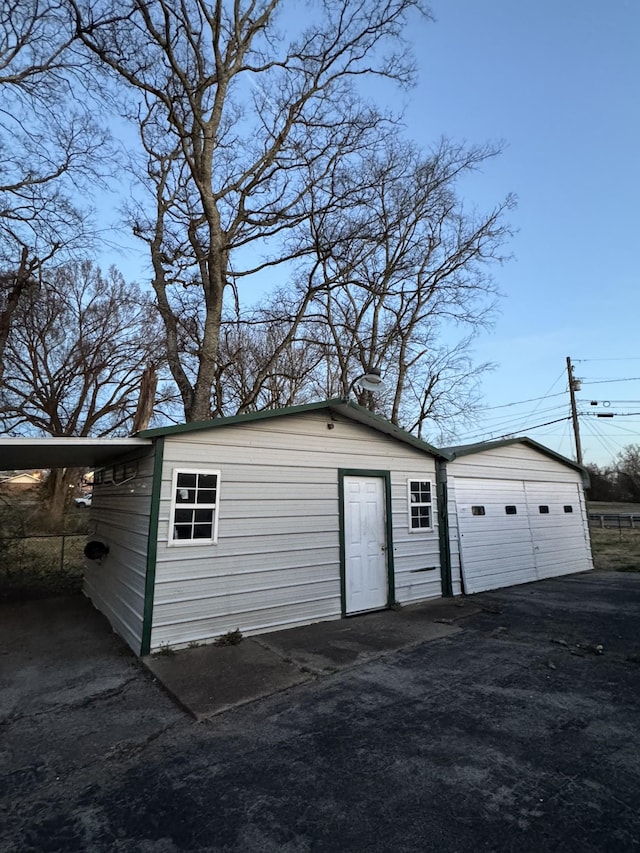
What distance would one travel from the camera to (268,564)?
6223 millimetres

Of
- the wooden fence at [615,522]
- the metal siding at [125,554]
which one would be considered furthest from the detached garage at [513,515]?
the wooden fence at [615,522]

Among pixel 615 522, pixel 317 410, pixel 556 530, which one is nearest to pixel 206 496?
pixel 317 410

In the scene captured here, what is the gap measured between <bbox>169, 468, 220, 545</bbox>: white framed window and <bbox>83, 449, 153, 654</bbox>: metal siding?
1.13 ft

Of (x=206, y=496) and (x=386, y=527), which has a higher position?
(x=206, y=496)

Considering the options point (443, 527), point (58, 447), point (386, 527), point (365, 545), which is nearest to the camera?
point (58, 447)

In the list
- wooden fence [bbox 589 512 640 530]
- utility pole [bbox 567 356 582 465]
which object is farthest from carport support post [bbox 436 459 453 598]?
wooden fence [bbox 589 512 640 530]

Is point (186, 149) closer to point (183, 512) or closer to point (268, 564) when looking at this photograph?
point (183, 512)

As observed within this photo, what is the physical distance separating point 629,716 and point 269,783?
119 inches

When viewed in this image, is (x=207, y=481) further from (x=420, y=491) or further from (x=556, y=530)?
(x=556, y=530)

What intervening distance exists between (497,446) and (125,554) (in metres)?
7.97

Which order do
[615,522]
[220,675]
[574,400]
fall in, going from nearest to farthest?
[220,675] → [574,400] → [615,522]

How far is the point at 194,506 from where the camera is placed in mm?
5660

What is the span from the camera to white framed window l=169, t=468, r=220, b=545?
5.52 meters

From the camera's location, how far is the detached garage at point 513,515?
9023 millimetres
